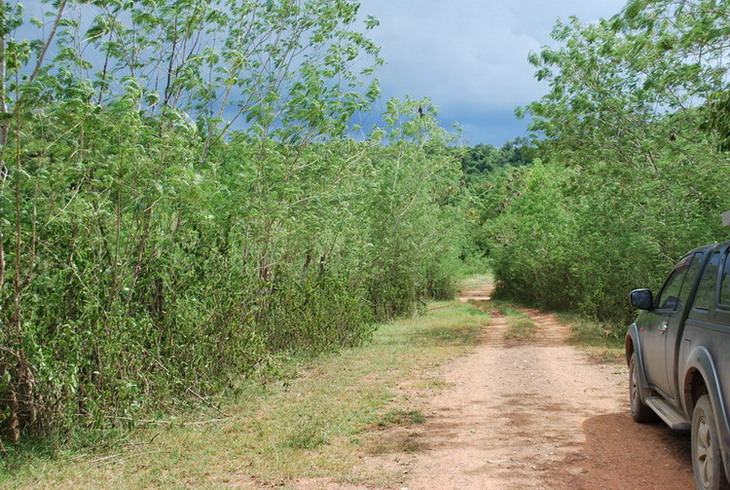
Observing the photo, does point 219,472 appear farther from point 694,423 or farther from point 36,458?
point 694,423

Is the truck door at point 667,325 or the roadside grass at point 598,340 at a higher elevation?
the truck door at point 667,325

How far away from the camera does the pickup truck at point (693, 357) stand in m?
3.71

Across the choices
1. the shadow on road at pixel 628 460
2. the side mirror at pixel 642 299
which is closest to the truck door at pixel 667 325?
the side mirror at pixel 642 299

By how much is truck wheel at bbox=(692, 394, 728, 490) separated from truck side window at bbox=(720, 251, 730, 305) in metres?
0.65

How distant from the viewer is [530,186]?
88.6 feet

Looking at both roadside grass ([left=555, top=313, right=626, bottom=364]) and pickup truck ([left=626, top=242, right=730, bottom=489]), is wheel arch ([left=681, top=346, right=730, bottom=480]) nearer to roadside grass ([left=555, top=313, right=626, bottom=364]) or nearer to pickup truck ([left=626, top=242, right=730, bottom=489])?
pickup truck ([left=626, top=242, right=730, bottom=489])

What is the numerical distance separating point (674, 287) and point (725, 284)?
1.54m

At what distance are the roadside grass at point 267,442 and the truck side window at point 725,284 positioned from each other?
274cm

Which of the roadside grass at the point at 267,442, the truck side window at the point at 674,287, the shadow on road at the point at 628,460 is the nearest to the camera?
the shadow on road at the point at 628,460

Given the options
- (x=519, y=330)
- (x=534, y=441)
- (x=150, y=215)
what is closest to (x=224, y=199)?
(x=150, y=215)

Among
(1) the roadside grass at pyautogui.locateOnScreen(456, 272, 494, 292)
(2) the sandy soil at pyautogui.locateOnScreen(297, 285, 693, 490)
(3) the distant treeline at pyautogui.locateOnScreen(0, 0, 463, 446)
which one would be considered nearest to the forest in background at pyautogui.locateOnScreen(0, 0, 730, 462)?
(3) the distant treeline at pyautogui.locateOnScreen(0, 0, 463, 446)

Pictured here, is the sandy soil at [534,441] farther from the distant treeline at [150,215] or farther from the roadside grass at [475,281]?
the roadside grass at [475,281]

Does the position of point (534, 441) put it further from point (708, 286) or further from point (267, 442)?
point (267, 442)

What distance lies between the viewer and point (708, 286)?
459 centimetres
